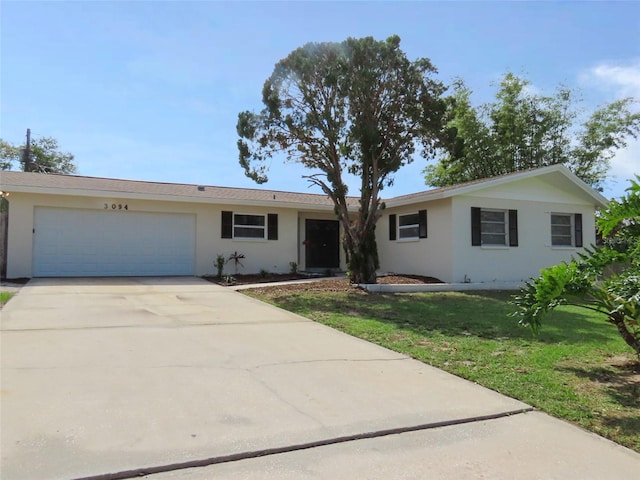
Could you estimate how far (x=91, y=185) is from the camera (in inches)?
592

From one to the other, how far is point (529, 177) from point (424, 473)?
1441 cm

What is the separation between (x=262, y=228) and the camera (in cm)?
1686

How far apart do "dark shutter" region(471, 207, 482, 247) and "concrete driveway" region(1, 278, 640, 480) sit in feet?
29.7

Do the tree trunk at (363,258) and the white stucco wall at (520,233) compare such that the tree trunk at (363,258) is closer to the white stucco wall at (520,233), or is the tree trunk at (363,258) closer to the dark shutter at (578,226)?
the white stucco wall at (520,233)

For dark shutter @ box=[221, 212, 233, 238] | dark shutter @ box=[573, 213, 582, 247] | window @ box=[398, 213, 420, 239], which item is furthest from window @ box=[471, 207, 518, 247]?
dark shutter @ box=[221, 212, 233, 238]

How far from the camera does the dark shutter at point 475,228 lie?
14.9m

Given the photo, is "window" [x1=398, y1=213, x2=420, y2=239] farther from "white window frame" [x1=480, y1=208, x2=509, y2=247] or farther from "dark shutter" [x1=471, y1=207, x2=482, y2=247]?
"white window frame" [x1=480, y1=208, x2=509, y2=247]

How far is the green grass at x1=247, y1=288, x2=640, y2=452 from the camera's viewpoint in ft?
15.0

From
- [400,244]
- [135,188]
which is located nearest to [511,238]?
[400,244]

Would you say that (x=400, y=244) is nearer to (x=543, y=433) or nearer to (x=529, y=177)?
(x=529, y=177)

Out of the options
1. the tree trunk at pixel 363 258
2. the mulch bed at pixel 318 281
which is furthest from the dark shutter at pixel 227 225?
the tree trunk at pixel 363 258

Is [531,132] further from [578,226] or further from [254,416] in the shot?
[254,416]

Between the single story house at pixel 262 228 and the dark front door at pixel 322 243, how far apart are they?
8 centimetres

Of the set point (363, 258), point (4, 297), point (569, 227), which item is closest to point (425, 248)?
point (363, 258)
